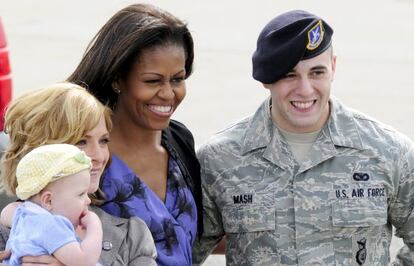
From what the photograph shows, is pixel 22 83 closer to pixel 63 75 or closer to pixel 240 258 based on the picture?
pixel 63 75

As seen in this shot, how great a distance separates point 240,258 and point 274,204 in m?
0.30

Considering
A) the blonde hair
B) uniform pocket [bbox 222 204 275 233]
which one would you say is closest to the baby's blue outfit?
the blonde hair

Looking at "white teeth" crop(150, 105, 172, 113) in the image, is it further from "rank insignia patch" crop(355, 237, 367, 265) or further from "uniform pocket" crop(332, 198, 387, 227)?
"rank insignia patch" crop(355, 237, 367, 265)

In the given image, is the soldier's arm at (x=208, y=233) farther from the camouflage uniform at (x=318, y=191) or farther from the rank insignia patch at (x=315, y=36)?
the rank insignia patch at (x=315, y=36)

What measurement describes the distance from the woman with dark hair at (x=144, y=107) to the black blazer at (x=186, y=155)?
2.6 inches

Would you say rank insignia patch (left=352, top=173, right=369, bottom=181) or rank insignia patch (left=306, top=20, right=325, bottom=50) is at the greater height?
rank insignia patch (left=306, top=20, right=325, bottom=50)

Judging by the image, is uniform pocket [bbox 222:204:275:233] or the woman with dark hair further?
uniform pocket [bbox 222:204:275:233]

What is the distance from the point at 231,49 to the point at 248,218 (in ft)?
27.4

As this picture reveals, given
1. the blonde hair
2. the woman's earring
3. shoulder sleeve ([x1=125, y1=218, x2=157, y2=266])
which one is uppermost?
the blonde hair

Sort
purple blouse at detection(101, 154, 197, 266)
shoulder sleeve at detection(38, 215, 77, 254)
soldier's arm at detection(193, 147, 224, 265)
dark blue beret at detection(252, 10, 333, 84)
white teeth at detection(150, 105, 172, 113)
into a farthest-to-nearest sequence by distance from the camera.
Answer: soldier's arm at detection(193, 147, 224, 265) → dark blue beret at detection(252, 10, 333, 84) → white teeth at detection(150, 105, 172, 113) → purple blouse at detection(101, 154, 197, 266) → shoulder sleeve at detection(38, 215, 77, 254)

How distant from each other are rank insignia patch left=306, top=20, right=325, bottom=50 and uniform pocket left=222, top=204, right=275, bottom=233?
2.26 ft

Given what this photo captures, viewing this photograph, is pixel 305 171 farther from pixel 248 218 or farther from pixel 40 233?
A: pixel 40 233

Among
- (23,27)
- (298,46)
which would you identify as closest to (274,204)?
(298,46)

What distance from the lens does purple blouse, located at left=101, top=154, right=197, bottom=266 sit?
13.1ft
